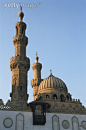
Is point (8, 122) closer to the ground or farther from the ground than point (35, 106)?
closer to the ground

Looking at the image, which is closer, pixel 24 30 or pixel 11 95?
pixel 11 95

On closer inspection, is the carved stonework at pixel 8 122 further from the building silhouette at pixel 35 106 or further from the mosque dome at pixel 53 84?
the mosque dome at pixel 53 84

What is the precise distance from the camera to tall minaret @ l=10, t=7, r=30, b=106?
38.1m

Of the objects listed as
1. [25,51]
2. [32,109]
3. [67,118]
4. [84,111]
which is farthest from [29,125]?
[25,51]

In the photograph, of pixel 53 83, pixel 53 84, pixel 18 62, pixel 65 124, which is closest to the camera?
pixel 65 124

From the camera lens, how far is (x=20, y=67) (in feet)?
134

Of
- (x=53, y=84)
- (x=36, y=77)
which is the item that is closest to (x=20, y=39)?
(x=53, y=84)

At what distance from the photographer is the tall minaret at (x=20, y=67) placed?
125 ft

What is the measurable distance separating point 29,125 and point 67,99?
40.8ft

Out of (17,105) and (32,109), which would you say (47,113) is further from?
(17,105)

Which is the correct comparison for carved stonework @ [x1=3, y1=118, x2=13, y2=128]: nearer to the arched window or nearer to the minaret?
the arched window

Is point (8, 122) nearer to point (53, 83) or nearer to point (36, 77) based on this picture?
point (53, 83)

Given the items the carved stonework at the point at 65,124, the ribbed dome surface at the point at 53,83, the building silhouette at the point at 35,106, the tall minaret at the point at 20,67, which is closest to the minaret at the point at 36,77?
the building silhouette at the point at 35,106

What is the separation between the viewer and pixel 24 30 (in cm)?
4584
